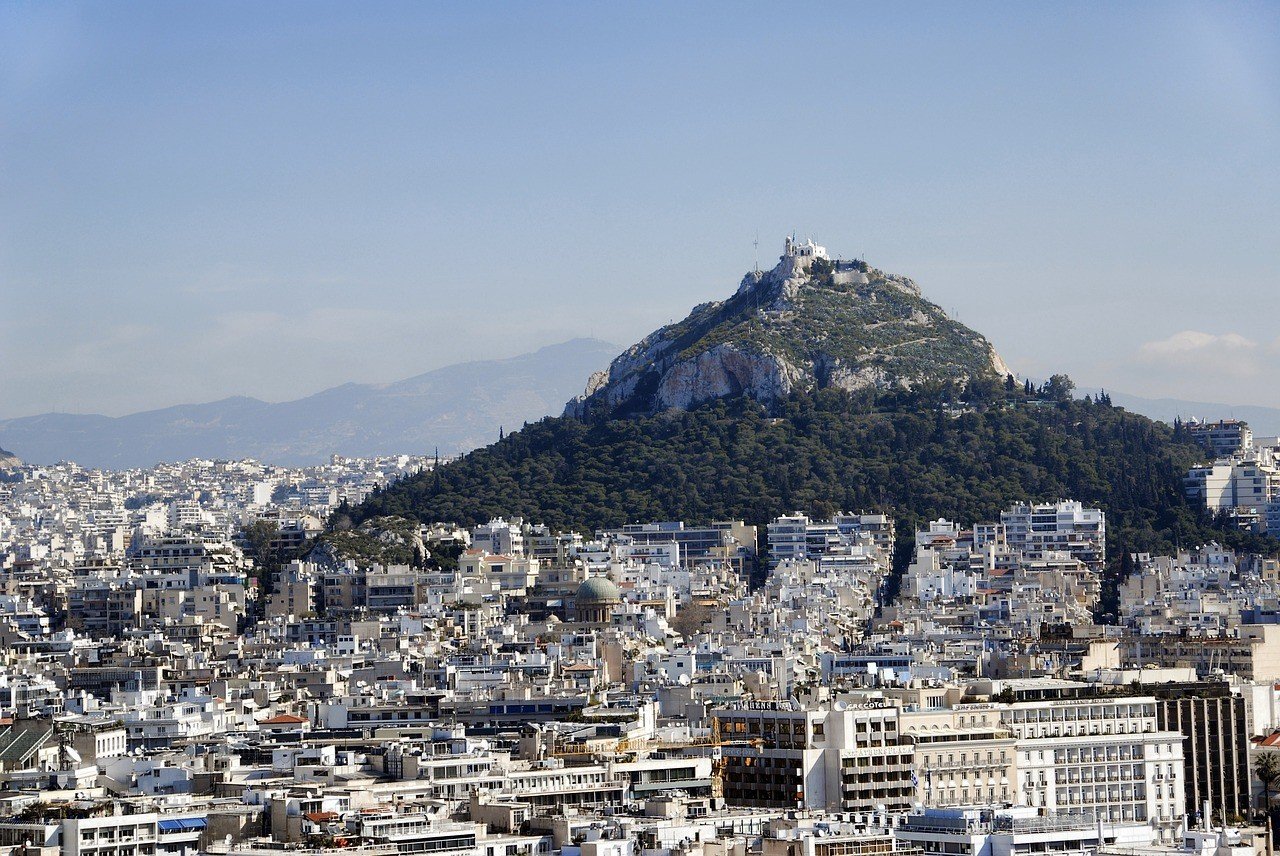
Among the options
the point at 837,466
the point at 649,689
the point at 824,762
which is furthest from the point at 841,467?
the point at 824,762

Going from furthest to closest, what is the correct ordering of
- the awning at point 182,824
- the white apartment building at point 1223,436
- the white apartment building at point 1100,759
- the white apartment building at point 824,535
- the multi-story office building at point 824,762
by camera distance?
the white apartment building at point 1223,436, the white apartment building at point 824,535, the white apartment building at point 1100,759, the multi-story office building at point 824,762, the awning at point 182,824

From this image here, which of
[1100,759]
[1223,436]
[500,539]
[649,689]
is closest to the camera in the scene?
[1100,759]

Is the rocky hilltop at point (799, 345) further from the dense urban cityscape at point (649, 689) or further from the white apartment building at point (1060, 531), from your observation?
the white apartment building at point (1060, 531)

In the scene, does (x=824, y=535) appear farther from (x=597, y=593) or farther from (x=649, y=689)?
(x=649, y=689)

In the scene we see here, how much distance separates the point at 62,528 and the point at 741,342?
6109 cm

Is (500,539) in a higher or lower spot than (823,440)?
lower

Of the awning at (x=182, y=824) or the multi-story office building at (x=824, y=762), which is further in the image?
the multi-story office building at (x=824, y=762)

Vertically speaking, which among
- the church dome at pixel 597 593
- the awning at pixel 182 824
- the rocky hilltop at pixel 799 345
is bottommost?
the awning at pixel 182 824

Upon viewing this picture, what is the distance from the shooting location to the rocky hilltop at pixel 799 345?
142 meters

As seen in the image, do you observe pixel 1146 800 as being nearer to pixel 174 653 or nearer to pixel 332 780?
pixel 332 780

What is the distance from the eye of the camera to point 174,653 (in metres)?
90.8

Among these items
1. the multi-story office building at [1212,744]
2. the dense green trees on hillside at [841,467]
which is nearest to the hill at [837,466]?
the dense green trees on hillside at [841,467]

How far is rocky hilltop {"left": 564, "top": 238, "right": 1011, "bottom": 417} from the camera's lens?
465 ft

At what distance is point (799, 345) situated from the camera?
14262cm
